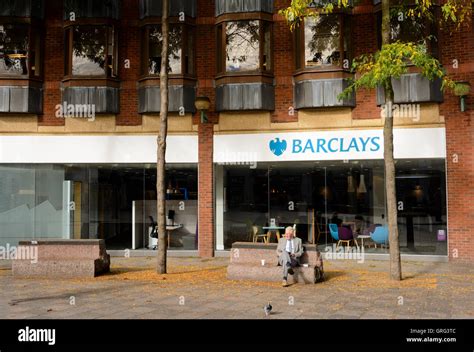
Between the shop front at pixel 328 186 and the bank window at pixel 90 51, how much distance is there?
4755mm

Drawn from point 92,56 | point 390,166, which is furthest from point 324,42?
point 92,56

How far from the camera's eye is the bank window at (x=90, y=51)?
55.5 ft

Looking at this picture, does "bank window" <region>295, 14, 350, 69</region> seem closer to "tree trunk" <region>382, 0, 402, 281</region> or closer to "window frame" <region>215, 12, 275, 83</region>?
"window frame" <region>215, 12, 275, 83</region>

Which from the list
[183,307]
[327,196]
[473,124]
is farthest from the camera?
[327,196]

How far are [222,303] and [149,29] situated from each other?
11096 mm

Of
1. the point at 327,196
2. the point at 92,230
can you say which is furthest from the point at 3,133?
the point at 327,196

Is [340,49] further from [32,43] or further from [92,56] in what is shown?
[32,43]

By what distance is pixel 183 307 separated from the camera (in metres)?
8.87

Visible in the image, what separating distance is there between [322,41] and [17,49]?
34.0 feet

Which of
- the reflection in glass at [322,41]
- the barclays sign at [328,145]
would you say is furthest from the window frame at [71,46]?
the reflection in glass at [322,41]

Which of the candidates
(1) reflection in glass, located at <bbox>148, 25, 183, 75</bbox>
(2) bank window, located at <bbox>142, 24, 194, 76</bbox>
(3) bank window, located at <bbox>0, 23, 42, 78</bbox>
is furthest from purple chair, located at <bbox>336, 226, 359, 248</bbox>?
(3) bank window, located at <bbox>0, 23, 42, 78</bbox>

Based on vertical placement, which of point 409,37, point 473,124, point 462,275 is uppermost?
point 409,37
